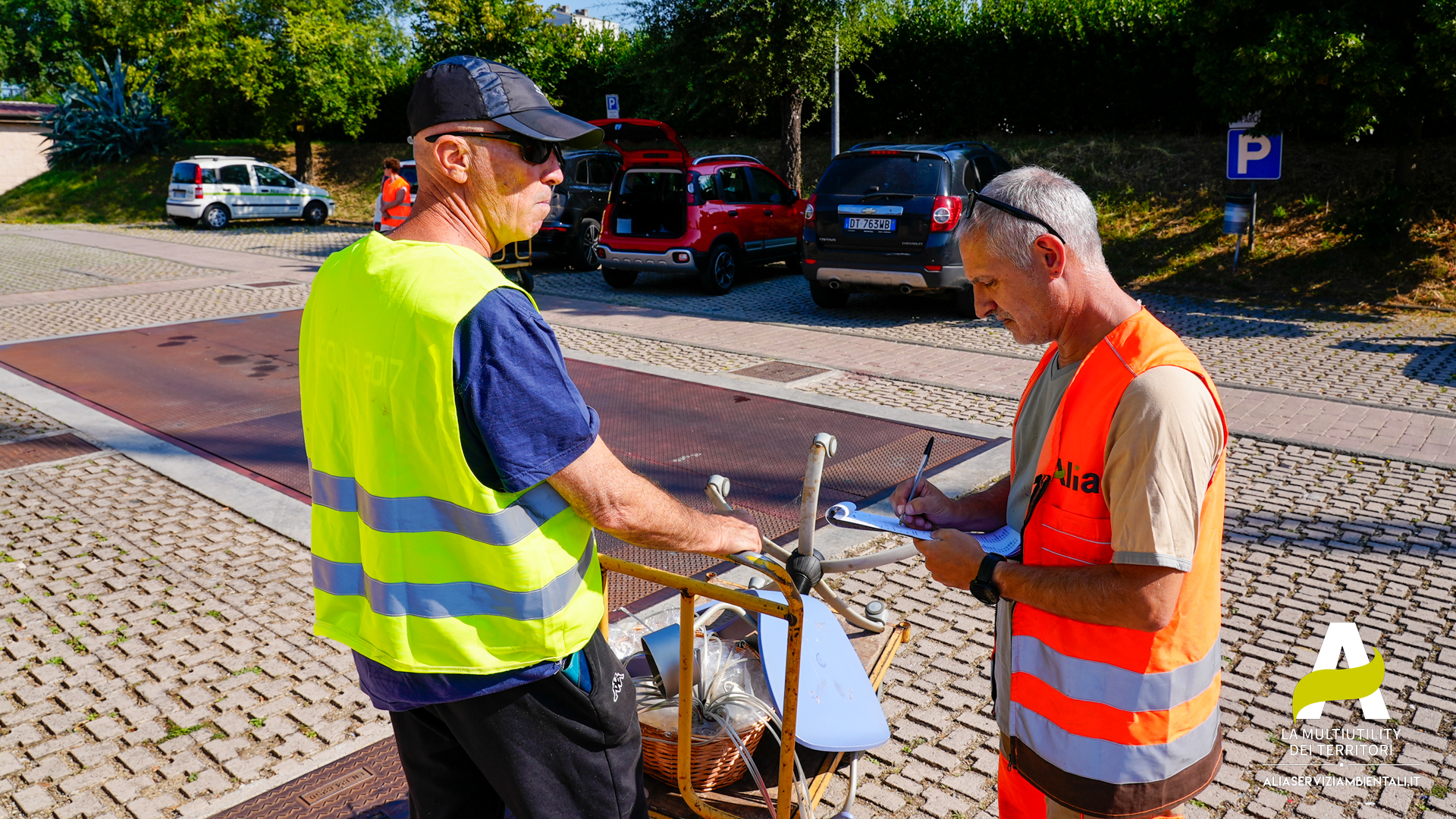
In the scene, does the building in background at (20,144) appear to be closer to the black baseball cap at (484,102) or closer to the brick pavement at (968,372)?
the brick pavement at (968,372)

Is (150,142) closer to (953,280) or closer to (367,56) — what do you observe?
Result: (367,56)

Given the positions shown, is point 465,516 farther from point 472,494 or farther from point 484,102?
point 484,102

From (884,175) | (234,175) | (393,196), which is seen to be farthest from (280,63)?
Result: (884,175)

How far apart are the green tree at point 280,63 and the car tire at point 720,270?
61.1 ft

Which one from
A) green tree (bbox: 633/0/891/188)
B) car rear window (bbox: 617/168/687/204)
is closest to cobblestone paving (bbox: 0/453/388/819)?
car rear window (bbox: 617/168/687/204)

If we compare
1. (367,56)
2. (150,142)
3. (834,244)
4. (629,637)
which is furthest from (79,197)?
(629,637)

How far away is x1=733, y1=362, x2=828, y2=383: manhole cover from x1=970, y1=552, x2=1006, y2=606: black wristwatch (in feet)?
22.5

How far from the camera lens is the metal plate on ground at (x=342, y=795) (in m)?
3.07

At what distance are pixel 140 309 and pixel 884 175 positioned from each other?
9457 mm

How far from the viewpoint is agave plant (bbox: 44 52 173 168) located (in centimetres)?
3130

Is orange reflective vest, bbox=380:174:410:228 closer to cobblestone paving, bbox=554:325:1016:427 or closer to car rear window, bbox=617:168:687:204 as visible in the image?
car rear window, bbox=617:168:687:204

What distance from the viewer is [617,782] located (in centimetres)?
196

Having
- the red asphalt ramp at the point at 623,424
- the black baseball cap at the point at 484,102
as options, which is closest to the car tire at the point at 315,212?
the red asphalt ramp at the point at 623,424

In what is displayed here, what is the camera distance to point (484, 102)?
190 centimetres
